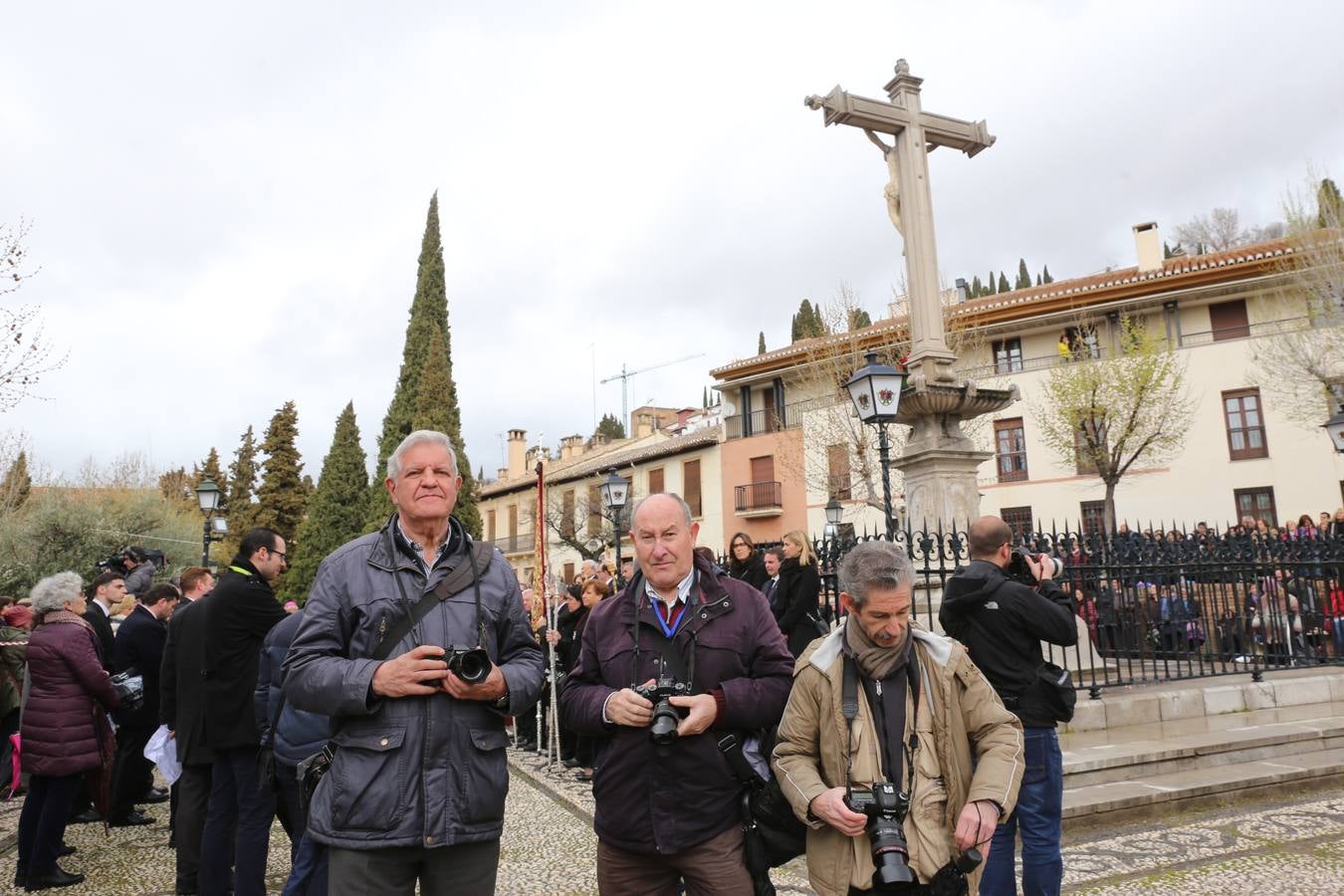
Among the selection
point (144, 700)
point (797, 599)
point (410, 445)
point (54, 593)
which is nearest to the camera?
point (410, 445)

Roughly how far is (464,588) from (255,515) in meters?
39.2

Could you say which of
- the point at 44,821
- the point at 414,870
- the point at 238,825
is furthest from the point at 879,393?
the point at 44,821

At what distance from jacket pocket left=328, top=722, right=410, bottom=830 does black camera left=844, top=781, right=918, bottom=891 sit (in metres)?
1.23

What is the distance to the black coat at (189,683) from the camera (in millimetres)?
4520

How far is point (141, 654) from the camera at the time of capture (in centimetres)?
666

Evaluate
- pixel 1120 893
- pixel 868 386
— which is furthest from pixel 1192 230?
pixel 1120 893

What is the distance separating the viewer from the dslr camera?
388 cm

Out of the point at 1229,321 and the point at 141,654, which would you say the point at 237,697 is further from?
the point at 1229,321

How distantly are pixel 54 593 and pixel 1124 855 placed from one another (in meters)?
6.65

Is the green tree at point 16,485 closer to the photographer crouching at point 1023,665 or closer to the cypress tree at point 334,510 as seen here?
the cypress tree at point 334,510

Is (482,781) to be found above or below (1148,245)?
below

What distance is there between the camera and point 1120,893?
13.7 feet

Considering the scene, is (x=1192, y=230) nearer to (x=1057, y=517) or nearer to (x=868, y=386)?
(x=1057, y=517)

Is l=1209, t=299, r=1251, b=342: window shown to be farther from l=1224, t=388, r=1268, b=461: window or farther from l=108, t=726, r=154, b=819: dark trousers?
l=108, t=726, r=154, b=819: dark trousers
